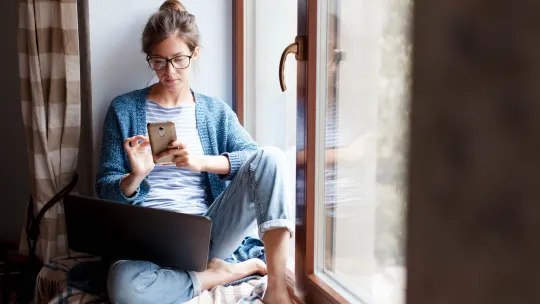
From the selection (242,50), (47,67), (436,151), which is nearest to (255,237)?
(242,50)

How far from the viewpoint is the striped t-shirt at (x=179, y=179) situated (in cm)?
165

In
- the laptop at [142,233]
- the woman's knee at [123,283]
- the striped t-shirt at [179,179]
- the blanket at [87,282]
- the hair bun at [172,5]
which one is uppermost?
the hair bun at [172,5]

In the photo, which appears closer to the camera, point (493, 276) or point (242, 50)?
point (493, 276)

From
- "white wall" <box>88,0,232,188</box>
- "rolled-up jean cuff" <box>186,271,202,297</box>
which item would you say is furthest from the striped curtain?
"rolled-up jean cuff" <box>186,271,202,297</box>

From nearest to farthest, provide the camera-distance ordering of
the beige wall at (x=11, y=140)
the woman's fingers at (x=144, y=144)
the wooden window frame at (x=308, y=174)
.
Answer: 1. the wooden window frame at (x=308, y=174)
2. the woman's fingers at (x=144, y=144)
3. the beige wall at (x=11, y=140)

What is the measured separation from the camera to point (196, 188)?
5.58ft

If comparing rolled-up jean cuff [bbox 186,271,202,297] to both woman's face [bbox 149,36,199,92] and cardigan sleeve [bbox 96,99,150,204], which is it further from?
woman's face [bbox 149,36,199,92]

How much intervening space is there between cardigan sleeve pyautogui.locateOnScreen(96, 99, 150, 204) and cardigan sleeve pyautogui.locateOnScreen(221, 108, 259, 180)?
0.83ft

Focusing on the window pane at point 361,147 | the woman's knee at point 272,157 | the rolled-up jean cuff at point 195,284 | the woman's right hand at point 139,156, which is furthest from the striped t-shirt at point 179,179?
the window pane at point 361,147

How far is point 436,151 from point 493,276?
0.05 m

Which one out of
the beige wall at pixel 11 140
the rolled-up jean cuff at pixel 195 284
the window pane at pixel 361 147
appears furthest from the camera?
the beige wall at pixel 11 140

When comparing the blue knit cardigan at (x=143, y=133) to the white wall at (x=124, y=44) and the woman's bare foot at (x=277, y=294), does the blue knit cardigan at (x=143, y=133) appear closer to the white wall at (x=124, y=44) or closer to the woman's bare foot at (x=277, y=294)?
the white wall at (x=124, y=44)

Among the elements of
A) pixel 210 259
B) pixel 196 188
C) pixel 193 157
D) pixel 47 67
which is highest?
pixel 47 67

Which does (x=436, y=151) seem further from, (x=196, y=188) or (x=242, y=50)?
(x=242, y=50)
